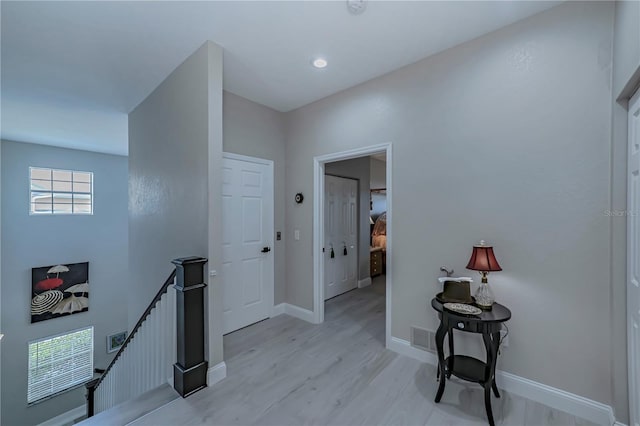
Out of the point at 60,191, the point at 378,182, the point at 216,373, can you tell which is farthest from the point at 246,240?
the point at 60,191

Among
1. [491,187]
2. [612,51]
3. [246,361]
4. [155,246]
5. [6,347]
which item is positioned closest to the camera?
→ [612,51]

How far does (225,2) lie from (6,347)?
23.5 feet

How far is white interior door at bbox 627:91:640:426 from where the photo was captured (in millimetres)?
1431

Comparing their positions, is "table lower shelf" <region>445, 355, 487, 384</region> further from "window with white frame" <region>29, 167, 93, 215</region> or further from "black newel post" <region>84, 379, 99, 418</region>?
"window with white frame" <region>29, 167, 93, 215</region>

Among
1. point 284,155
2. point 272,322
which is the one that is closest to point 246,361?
point 272,322

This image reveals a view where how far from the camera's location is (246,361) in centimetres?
254

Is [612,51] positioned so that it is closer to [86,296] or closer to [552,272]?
[552,272]

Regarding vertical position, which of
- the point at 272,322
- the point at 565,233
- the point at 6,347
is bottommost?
the point at 6,347

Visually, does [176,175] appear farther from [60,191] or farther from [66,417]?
[66,417]

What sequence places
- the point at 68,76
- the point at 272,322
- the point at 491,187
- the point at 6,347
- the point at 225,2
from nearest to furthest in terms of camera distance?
the point at 225,2 < the point at 491,187 < the point at 68,76 < the point at 272,322 < the point at 6,347

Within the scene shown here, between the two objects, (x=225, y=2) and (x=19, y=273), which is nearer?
(x=225, y=2)

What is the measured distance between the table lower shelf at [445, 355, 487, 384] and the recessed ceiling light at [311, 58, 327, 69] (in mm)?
2790

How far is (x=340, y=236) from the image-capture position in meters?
4.59

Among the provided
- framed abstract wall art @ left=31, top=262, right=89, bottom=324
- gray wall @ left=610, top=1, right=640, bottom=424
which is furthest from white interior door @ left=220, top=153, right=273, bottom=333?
framed abstract wall art @ left=31, top=262, right=89, bottom=324
